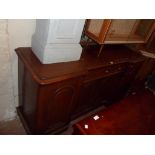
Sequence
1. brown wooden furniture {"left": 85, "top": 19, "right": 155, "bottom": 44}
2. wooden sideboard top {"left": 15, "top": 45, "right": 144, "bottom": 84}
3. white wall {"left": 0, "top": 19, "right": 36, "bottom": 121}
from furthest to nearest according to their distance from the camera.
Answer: brown wooden furniture {"left": 85, "top": 19, "right": 155, "bottom": 44}, white wall {"left": 0, "top": 19, "right": 36, "bottom": 121}, wooden sideboard top {"left": 15, "top": 45, "right": 144, "bottom": 84}

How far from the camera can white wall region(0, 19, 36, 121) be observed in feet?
4.91

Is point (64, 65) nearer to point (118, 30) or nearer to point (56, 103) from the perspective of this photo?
point (56, 103)

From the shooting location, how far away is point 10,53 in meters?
1.64

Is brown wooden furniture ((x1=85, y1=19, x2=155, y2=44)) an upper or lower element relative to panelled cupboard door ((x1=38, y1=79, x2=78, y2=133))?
upper

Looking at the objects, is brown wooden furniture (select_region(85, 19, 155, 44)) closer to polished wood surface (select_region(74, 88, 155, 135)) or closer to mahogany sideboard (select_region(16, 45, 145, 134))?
mahogany sideboard (select_region(16, 45, 145, 134))

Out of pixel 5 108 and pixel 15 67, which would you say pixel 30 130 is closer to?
pixel 5 108

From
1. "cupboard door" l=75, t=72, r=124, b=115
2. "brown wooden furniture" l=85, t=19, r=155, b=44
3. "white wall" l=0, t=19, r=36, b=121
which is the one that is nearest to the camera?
"white wall" l=0, t=19, r=36, b=121

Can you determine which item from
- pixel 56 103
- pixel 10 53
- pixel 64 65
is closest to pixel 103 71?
pixel 64 65

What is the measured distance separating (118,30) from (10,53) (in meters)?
1.13

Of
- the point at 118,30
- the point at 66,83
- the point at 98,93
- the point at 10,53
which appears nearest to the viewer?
the point at 66,83

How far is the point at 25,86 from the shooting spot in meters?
1.72

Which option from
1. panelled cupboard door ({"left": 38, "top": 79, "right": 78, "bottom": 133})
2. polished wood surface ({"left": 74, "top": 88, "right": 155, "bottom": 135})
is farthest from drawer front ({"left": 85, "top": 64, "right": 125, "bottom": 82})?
polished wood surface ({"left": 74, "top": 88, "right": 155, "bottom": 135})
